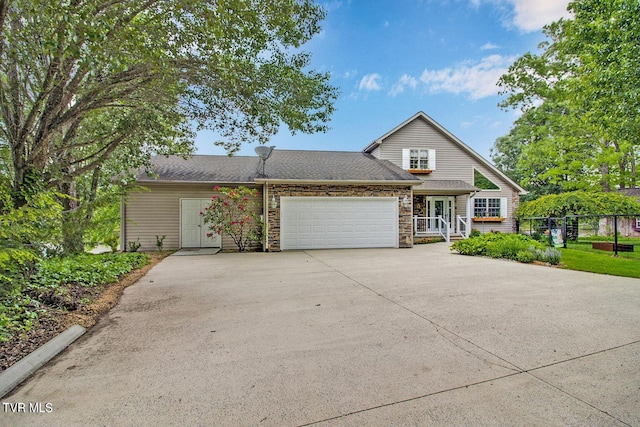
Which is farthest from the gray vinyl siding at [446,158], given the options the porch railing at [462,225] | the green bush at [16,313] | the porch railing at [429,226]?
the green bush at [16,313]

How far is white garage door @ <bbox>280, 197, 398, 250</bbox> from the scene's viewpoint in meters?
10.6

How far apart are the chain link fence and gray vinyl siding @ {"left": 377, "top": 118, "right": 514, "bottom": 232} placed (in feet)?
5.44

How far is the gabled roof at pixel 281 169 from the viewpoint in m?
10.7

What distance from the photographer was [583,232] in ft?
78.8

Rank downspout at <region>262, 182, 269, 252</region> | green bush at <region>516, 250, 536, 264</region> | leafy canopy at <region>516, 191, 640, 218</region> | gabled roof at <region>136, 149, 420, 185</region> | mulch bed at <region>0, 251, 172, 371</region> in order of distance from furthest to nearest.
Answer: leafy canopy at <region>516, 191, 640, 218</region>, gabled roof at <region>136, 149, 420, 185</region>, downspout at <region>262, 182, 269, 252</region>, green bush at <region>516, 250, 536, 264</region>, mulch bed at <region>0, 251, 172, 371</region>

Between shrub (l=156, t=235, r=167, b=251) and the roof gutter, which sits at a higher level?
the roof gutter

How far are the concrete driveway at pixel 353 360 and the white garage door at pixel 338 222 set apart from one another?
18.9 ft

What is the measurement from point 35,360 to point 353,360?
2.63 meters

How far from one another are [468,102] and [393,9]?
9.16m

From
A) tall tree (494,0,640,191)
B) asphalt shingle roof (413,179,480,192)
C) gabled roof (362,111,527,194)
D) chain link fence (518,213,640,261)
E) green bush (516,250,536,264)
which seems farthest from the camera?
gabled roof (362,111,527,194)

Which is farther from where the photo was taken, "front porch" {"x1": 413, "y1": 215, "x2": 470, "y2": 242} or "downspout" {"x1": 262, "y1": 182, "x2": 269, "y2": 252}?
"front porch" {"x1": 413, "y1": 215, "x2": 470, "y2": 242}

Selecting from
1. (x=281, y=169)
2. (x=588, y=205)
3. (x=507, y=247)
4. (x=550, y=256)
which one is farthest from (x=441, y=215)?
(x=281, y=169)

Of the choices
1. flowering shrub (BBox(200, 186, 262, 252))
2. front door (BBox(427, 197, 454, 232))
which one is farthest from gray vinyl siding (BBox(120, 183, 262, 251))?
front door (BBox(427, 197, 454, 232))

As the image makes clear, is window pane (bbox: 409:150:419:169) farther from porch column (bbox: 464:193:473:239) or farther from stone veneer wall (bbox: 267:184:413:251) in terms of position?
stone veneer wall (bbox: 267:184:413:251)
